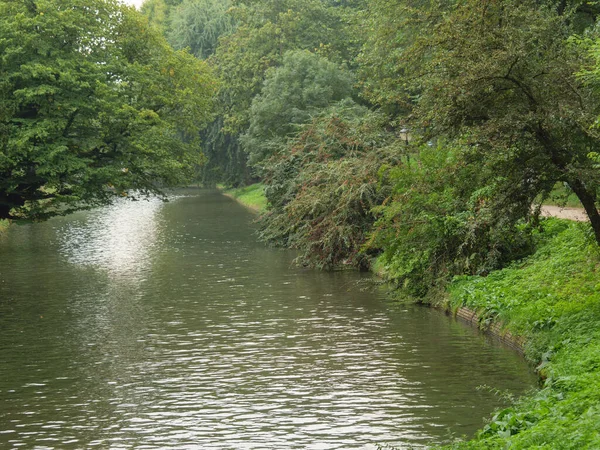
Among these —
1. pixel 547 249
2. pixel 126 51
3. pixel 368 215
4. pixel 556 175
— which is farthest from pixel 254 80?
pixel 556 175

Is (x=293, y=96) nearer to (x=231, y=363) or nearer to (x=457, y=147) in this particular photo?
(x=457, y=147)

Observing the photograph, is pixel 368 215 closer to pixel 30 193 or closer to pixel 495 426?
pixel 30 193

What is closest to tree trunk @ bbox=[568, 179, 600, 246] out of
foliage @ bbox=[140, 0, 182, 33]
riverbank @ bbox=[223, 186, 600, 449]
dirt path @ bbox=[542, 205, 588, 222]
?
riverbank @ bbox=[223, 186, 600, 449]

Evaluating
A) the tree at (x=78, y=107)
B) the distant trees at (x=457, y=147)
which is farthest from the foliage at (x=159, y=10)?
the tree at (x=78, y=107)

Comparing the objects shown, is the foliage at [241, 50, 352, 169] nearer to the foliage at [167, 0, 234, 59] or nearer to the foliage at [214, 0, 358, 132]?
the foliage at [214, 0, 358, 132]

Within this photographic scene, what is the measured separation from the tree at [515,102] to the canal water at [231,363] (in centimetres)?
340

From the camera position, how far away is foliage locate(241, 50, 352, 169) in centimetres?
4700

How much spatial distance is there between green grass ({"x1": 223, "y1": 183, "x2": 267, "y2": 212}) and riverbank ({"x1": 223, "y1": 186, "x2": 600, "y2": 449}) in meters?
33.8

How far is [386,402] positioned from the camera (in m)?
13.7

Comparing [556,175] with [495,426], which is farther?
[556,175]

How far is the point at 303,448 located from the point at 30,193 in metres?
25.1

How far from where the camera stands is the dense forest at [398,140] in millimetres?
14922

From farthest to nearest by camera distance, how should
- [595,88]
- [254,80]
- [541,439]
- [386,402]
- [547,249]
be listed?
[254,80], [547,249], [595,88], [386,402], [541,439]

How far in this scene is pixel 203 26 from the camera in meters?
76.2
